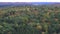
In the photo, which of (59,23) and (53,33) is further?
(59,23)

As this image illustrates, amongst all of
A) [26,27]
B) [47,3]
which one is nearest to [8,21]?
[26,27]

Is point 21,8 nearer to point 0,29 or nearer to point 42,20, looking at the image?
Result: point 42,20

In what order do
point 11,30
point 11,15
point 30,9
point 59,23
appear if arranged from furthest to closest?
1. point 30,9
2. point 11,15
3. point 59,23
4. point 11,30

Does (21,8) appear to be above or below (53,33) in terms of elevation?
above

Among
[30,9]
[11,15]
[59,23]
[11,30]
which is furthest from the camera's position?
[30,9]

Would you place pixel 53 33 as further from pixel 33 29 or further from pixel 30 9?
pixel 30 9

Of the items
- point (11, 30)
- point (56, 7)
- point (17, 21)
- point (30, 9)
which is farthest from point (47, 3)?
point (11, 30)
